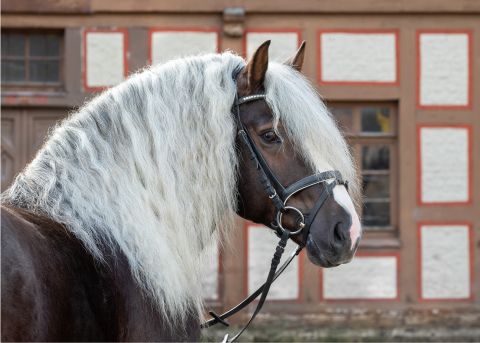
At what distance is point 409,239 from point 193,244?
660cm

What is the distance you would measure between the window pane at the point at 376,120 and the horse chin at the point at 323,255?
649 centimetres

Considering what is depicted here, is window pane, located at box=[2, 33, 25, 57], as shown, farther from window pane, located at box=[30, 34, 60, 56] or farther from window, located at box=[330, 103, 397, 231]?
window, located at box=[330, 103, 397, 231]

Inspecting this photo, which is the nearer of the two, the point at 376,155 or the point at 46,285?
the point at 46,285

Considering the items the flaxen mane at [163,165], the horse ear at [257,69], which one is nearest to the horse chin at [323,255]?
the flaxen mane at [163,165]

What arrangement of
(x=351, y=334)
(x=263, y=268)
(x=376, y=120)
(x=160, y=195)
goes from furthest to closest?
(x=376, y=120)
(x=263, y=268)
(x=351, y=334)
(x=160, y=195)

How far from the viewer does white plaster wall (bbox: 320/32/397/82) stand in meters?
9.16

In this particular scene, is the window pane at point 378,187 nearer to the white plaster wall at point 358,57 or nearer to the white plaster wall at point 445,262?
the white plaster wall at point 445,262

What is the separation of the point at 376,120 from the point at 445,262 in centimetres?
161

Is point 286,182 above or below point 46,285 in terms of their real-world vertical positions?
above

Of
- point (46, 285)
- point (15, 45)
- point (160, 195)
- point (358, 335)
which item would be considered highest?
point (15, 45)

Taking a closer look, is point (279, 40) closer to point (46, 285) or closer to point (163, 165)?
point (163, 165)

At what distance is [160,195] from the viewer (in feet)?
9.19

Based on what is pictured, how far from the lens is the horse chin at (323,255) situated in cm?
299

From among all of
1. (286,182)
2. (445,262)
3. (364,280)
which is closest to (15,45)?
(364,280)
